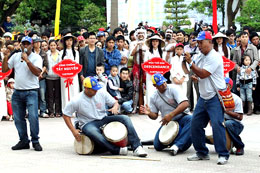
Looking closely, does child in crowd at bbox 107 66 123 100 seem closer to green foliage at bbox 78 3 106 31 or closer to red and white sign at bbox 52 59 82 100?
red and white sign at bbox 52 59 82 100

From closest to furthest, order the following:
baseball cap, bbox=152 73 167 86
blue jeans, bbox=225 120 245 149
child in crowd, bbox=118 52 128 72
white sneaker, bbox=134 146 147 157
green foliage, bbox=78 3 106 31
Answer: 1. white sneaker, bbox=134 146 147 157
2. blue jeans, bbox=225 120 245 149
3. baseball cap, bbox=152 73 167 86
4. child in crowd, bbox=118 52 128 72
5. green foliage, bbox=78 3 106 31

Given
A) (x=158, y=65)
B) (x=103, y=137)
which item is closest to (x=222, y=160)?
(x=103, y=137)

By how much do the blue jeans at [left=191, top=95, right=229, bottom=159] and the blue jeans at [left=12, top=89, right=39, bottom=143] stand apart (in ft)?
9.44

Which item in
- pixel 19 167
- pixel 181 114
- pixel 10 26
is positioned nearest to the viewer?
pixel 19 167

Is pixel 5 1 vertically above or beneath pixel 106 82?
Result: above

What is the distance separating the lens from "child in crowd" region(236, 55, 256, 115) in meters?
15.3

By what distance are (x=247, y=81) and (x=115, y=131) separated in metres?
6.37

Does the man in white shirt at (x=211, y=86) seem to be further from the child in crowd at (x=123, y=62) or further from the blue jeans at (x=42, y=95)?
the blue jeans at (x=42, y=95)

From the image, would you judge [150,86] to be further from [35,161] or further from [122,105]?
[35,161]

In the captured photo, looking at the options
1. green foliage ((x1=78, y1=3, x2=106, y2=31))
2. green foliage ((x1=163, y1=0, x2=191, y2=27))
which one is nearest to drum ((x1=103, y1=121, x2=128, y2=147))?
green foliage ((x1=163, y1=0, x2=191, y2=27))

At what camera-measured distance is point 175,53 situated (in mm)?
15922

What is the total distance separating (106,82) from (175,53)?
215 cm

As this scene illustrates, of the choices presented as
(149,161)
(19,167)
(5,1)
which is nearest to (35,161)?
(19,167)

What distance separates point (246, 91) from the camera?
15.4 metres
